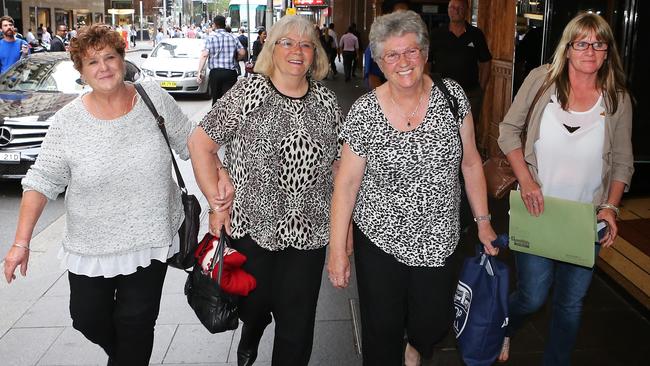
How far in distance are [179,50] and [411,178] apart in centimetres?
1747

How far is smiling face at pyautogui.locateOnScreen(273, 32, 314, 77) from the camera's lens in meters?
3.23

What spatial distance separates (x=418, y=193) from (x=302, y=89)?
765 mm

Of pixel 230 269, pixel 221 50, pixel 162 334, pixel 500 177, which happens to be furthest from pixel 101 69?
pixel 221 50

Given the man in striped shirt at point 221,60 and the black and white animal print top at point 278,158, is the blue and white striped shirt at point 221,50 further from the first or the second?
the black and white animal print top at point 278,158

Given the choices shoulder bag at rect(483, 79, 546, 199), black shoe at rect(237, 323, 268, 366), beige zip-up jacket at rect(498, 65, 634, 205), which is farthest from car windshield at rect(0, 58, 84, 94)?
beige zip-up jacket at rect(498, 65, 634, 205)

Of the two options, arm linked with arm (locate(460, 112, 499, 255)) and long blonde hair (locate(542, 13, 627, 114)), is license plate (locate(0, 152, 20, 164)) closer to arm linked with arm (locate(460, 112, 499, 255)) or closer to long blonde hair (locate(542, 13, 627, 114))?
arm linked with arm (locate(460, 112, 499, 255))

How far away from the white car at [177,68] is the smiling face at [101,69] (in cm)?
1487

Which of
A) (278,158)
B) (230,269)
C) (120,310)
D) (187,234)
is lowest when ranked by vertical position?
(120,310)

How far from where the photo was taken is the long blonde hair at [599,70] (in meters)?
3.26

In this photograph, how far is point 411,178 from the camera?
3031mm

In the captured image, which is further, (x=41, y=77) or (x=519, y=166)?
(x=41, y=77)

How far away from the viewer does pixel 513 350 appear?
4199 mm

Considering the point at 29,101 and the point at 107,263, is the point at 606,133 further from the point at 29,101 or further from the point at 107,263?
the point at 29,101

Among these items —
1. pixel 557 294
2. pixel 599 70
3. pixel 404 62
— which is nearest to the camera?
pixel 404 62
